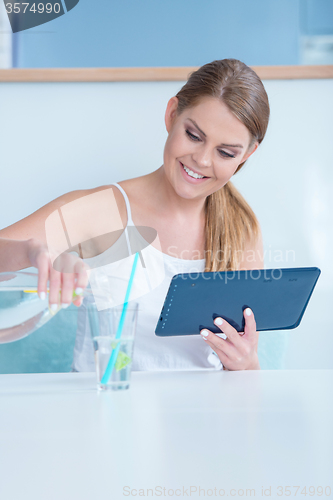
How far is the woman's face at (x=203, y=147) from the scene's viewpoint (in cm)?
100

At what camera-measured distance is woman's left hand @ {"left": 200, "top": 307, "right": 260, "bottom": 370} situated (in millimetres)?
764

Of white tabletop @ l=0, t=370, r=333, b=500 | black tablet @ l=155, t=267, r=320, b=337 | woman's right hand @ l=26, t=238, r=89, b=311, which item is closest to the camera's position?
white tabletop @ l=0, t=370, r=333, b=500

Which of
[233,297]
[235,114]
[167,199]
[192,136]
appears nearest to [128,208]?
[167,199]

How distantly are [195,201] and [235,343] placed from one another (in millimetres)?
502

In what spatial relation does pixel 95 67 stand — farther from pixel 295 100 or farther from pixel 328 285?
pixel 328 285

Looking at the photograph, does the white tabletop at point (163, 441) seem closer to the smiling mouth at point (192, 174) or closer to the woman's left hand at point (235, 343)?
the woman's left hand at point (235, 343)

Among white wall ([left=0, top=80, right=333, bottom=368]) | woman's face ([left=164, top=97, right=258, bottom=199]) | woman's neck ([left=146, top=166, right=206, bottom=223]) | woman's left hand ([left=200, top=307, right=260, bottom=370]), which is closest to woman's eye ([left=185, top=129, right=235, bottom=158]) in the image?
woman's face ([left=164, top=97, right=258, bottom=199])

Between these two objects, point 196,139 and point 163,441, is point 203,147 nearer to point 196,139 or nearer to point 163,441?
point 196,139

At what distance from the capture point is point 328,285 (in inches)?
55.9

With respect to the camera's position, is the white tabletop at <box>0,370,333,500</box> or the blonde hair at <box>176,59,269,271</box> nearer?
the white tabletop at <box>0,370,333,500</box>

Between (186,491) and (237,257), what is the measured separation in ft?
3.09

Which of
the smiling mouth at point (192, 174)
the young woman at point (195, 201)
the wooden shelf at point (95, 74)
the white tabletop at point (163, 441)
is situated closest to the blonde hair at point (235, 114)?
the young woman at point (195, 201)

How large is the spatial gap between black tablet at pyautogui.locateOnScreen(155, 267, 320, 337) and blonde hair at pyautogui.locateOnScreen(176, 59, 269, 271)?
338 mm

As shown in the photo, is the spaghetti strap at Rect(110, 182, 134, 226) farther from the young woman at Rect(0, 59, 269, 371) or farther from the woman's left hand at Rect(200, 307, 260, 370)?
the woman's left hand at Rect(200, 307, 260, 370)
